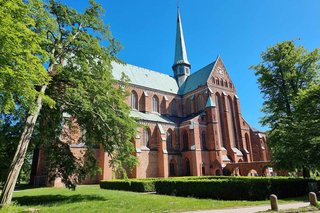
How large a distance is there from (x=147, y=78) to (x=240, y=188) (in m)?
31.6

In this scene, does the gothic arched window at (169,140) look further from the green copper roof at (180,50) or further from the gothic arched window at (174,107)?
the green copper roof at (180,50)

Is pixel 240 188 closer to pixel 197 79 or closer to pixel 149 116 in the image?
A: pixel 149 116

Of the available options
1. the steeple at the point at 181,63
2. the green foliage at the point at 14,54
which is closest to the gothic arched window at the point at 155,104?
the steeple at the point at 181,63

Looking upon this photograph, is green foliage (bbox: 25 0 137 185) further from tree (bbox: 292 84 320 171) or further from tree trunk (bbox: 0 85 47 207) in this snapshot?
tree (bbox: 292 84 320 171)

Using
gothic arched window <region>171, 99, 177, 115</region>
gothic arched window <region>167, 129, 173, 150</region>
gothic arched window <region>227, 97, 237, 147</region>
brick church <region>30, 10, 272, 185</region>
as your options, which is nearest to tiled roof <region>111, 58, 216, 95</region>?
brick church <region>30, 10, 272, 185</region>

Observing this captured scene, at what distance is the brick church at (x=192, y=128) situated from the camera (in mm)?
31844

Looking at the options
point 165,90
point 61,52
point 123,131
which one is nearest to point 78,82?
point 61,52

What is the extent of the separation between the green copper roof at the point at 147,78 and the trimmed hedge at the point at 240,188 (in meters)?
25.4

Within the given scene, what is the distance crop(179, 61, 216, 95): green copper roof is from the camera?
4106cm

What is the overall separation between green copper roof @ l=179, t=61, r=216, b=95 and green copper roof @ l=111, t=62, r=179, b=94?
1829 mm

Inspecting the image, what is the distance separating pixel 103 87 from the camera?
13547mm

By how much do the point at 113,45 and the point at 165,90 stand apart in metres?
27.2

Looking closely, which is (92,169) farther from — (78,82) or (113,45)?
(113,45)

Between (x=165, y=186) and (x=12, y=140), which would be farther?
(x=165, y=186)
